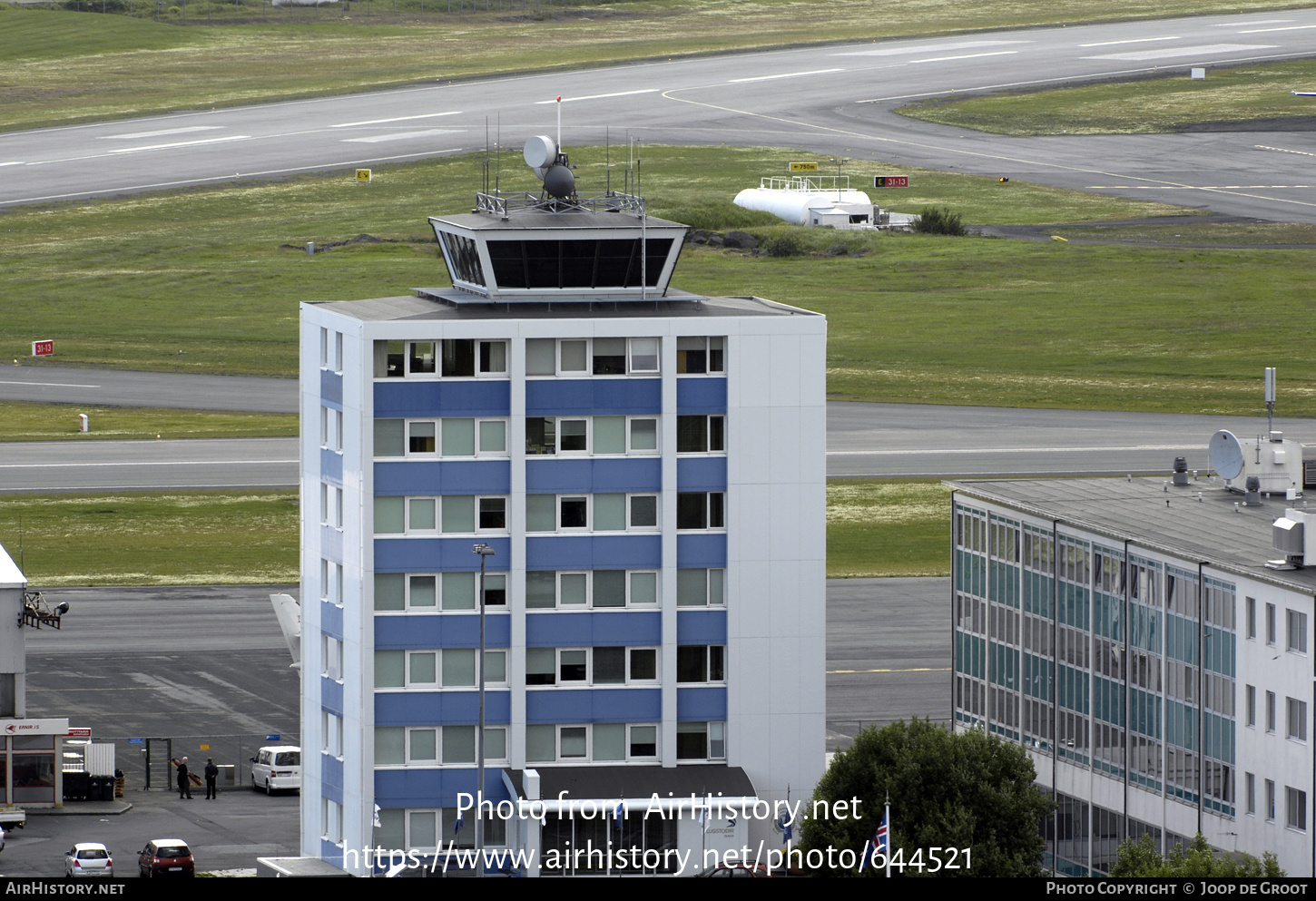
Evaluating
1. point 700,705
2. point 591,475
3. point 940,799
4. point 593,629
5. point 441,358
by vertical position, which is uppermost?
point 441,358

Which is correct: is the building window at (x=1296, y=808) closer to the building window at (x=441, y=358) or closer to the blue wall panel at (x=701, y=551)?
the blue wall panel at (x=701, y=551)

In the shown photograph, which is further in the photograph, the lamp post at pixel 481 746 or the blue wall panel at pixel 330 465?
the blue wall panel at pixel 330 465

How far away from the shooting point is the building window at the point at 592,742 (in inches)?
2208

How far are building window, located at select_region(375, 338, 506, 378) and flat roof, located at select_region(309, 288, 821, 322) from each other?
53.5 inches

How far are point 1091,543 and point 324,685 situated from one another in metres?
23.0

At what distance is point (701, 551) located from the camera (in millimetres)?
57281

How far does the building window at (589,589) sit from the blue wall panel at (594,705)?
95.5 inches

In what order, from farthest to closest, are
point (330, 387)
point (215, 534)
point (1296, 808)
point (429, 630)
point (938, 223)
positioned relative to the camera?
point (938, 223) < point (215, 534) < point (330, 387) < point (429, 630) < point (1296, 808)

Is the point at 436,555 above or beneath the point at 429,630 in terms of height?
above

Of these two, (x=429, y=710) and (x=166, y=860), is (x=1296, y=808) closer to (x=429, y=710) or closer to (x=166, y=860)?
(x=429, y=710)

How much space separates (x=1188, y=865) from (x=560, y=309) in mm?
25495

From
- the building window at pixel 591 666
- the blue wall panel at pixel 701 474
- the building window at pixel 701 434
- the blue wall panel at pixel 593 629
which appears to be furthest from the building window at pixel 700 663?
the building window at pixel 701 434

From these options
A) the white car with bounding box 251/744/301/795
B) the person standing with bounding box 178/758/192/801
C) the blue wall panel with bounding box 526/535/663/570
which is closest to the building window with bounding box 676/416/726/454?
the blue wall panel with bounding box 526/535/663/570

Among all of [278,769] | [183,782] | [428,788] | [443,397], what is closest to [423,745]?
[428,788]
